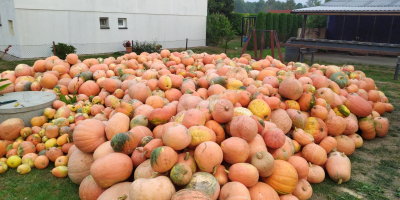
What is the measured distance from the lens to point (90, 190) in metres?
3.13

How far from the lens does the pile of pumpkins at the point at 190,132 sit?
301 centimetres

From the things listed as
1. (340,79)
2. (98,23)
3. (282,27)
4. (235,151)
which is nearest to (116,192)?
(235,151)

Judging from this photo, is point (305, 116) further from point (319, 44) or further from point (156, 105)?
point (319, 44)

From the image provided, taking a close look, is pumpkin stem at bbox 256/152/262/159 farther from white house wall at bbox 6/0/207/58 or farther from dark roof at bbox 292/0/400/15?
dark roof at bbox 292/0/400/15

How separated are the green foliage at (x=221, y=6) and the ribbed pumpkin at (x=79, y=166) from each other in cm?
3230

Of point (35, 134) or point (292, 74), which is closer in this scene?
point (35, 134)

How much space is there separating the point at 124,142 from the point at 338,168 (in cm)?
325

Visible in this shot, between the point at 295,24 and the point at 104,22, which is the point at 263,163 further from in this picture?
the point at 295,24

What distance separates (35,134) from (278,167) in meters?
4.13

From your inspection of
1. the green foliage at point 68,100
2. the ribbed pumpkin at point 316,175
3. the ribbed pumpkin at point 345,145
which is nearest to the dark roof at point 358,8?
the ribbed pumpkin at point 345,145

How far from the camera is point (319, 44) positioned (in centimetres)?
1482

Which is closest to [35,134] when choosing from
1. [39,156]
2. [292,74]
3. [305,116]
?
[39,156]

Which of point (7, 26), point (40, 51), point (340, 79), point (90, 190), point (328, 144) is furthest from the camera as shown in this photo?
point (7, 26)

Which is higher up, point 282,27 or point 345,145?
point 282,27
